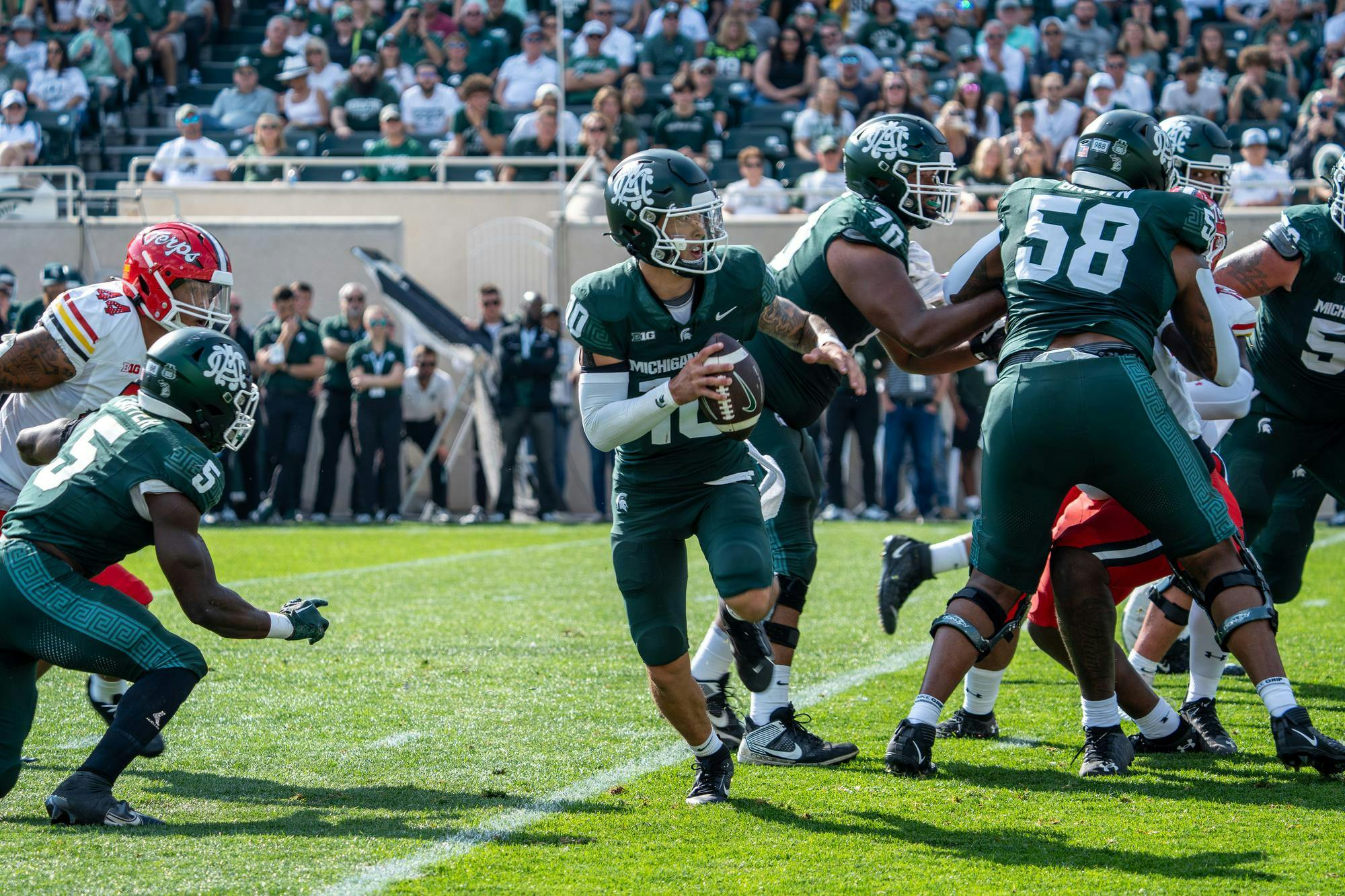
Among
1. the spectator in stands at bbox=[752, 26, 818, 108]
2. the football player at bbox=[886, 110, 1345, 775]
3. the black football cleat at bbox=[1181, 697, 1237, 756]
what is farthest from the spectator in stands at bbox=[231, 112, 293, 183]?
the black football cleat at bbox=[1181, 697, 1237, 756]

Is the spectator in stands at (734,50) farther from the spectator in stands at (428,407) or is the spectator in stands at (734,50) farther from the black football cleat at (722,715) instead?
the black football cleat at (722,715)

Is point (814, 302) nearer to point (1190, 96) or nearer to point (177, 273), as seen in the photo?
point (177, 273)

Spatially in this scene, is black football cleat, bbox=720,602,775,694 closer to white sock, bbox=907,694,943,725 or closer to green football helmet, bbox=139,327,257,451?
white sock, bbox=907,694,943,725

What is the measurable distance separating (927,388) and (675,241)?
8531mm

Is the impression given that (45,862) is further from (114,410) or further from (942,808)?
(942,808)

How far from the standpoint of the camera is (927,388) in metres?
12.2

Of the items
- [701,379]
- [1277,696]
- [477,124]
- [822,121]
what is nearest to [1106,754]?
[1277,696]

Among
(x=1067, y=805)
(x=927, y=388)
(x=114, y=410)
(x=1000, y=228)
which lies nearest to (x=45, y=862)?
(x=114, y=410)

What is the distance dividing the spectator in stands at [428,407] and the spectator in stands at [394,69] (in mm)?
3811

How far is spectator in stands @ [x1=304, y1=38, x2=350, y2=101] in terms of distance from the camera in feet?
52.5

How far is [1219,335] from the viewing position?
4.13 metres

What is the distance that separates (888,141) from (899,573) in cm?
143

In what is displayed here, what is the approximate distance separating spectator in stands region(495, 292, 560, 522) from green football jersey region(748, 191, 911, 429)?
7.87 m

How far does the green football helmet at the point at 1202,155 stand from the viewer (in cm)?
505
